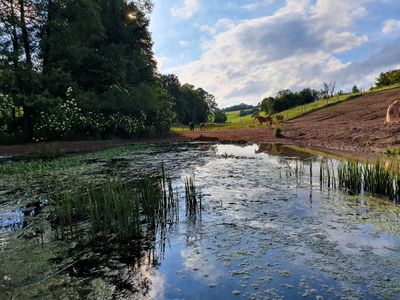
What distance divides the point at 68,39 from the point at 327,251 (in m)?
29.1

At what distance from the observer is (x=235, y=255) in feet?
21.2

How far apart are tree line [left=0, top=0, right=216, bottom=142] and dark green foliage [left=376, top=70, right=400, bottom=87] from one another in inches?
1799

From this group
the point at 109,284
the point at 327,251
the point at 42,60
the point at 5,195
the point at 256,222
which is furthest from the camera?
the point at 42,60

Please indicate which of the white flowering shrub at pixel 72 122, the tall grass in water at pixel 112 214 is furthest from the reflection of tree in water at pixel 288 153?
the white flowering shrub at pixel 72 122

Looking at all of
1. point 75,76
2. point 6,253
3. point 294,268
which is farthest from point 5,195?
point 75,76

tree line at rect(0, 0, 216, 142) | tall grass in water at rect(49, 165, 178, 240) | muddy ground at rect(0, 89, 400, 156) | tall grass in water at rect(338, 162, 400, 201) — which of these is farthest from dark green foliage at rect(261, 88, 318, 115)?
tall grass in water at rect(49, 165, 178, 240)

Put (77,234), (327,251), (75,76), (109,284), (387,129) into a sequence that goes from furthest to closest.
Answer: (75,76), (387,129), (77,234), (327,251), (109,284)

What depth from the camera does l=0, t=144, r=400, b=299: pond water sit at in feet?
17.3

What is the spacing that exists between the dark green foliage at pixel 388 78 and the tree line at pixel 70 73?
4570 centimetres

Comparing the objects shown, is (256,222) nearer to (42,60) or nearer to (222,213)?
(222,213)

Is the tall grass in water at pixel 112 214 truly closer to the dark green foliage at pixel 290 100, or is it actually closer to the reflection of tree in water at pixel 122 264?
the reflection of tree in water at pixel 122 264

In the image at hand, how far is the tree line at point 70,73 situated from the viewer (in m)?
27.7

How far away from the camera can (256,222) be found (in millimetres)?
8266

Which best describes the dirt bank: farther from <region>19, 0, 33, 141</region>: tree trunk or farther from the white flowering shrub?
<region>19, 0, 33, 141</region>: tree trunk
